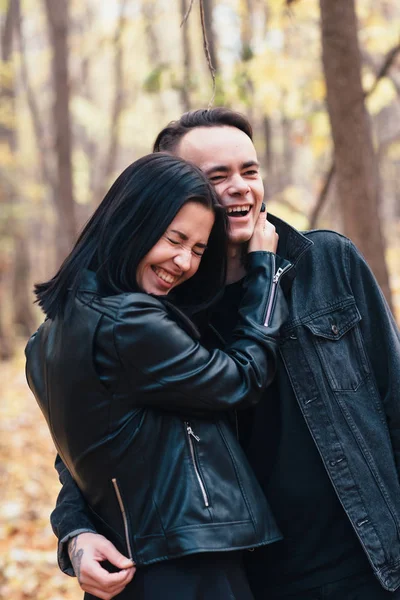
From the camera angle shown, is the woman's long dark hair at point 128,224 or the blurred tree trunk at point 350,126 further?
the blurred tree trunk at point 350,126

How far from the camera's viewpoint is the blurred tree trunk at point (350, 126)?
445 centimetres

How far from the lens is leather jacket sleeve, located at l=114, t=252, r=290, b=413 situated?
227 centimetres

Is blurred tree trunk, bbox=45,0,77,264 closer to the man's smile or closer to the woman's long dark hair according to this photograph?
the man's smile

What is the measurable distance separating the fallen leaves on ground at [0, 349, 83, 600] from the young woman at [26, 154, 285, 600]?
3994 millimetres

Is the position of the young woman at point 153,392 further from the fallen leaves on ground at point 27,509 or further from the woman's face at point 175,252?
the fallen leaves on ground at point 27,509

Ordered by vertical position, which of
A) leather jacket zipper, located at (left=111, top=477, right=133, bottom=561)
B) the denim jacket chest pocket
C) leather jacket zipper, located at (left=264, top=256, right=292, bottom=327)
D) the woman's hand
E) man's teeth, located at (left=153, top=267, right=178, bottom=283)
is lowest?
leather jacket zipper, located at (left=111, top=477, right=133, bottom=561)

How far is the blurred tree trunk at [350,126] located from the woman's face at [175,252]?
230cm

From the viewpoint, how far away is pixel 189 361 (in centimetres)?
231

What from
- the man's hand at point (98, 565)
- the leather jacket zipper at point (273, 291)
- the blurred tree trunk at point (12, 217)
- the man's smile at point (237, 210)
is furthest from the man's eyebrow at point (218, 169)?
the blurred tree trunk at point (12, 217)

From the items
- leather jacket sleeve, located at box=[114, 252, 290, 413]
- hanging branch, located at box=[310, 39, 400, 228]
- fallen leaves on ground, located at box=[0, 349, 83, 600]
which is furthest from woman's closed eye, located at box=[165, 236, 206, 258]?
fallen leaves on ground, located at box=[0, 349, 83, 600]

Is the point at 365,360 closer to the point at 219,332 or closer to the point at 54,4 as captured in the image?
the point at 219,332

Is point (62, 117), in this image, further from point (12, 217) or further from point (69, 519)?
point (69, 519)

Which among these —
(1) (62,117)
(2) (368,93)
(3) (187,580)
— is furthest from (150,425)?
(1) (62,117)

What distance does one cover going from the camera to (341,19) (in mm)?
4414
